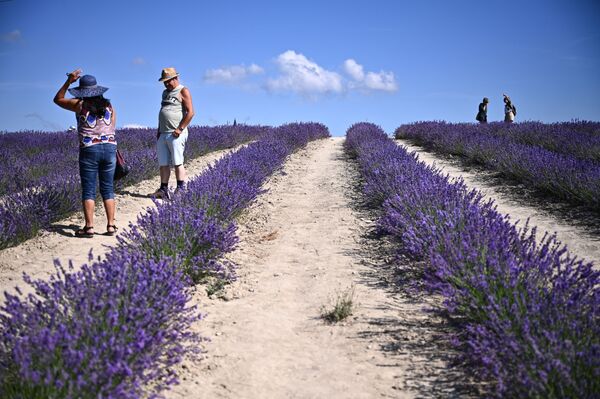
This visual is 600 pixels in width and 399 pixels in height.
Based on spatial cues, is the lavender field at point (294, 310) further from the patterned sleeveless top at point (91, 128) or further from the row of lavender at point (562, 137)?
the row of lavender at point (562, 137)

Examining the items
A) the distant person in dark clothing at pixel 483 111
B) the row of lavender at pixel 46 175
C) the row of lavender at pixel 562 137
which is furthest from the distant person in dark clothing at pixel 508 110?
the row of lavender at pixel 46 175

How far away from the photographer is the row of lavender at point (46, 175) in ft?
15.0

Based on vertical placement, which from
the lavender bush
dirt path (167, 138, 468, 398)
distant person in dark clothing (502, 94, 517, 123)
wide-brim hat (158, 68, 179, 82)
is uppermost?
distant person in dark clothing (502, 94, 517, 123)

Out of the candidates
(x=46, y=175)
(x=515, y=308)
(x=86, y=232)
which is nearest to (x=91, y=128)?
(x=86, y=232)

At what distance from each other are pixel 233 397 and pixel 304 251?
7.25ft

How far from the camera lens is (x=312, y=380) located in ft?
7.44

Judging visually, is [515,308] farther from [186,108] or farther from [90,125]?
[186,108]

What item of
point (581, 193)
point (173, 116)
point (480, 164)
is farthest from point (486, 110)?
point (173, 116)

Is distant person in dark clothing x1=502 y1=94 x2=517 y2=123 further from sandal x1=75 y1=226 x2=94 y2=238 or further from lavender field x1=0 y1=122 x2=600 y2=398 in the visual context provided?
sandal x1=75 y1=226 x2=94 y2=238

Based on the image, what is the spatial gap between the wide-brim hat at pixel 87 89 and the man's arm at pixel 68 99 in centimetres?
8

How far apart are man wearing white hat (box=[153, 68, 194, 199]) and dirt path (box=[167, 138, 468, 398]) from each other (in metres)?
1.89

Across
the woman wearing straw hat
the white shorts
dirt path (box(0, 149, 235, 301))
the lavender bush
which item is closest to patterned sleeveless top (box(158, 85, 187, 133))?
the white shorts

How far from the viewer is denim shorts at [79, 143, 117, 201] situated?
440cm

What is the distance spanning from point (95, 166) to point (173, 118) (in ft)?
5.24
